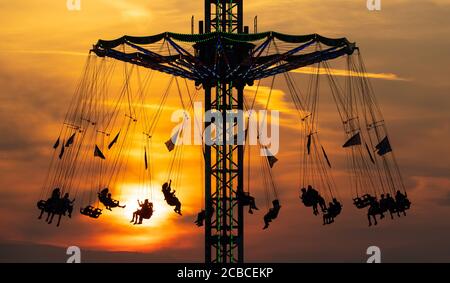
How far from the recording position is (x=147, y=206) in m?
112

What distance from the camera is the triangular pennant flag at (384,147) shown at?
11419 centimetres

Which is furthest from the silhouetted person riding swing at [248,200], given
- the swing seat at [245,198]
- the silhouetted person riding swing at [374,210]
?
the silhouetted person riding swing at [374,210]

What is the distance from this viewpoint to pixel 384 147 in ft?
375

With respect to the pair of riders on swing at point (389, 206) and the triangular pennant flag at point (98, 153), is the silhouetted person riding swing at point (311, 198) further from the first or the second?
the triangular pennant flag at point (98, 153)

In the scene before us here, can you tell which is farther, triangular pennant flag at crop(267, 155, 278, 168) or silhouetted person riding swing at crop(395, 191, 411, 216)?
triangular pennant flag at crop(267, 155, 278, 168)

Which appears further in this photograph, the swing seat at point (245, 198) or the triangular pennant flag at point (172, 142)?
the triangular pennant flag at point (172, 142)

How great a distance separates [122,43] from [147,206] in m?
11.4

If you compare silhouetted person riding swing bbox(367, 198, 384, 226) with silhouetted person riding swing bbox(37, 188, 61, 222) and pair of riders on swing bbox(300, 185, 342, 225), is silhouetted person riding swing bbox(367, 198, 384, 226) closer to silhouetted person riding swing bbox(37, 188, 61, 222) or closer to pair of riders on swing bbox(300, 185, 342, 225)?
pair of riders on swing bbox(300, 185, 342, 225)

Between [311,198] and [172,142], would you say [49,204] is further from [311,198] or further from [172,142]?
[311,198]

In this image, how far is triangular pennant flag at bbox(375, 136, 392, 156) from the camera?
11419 centimetres

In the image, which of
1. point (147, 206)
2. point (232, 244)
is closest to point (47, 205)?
point (147, 206)

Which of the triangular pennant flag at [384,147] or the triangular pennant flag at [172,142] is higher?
the triangular pennant flag at [172,142]

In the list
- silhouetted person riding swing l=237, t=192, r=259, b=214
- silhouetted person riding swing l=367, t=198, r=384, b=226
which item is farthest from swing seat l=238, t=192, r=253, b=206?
silhouetted person riding swing l=367, t=198, r=384, b=226
